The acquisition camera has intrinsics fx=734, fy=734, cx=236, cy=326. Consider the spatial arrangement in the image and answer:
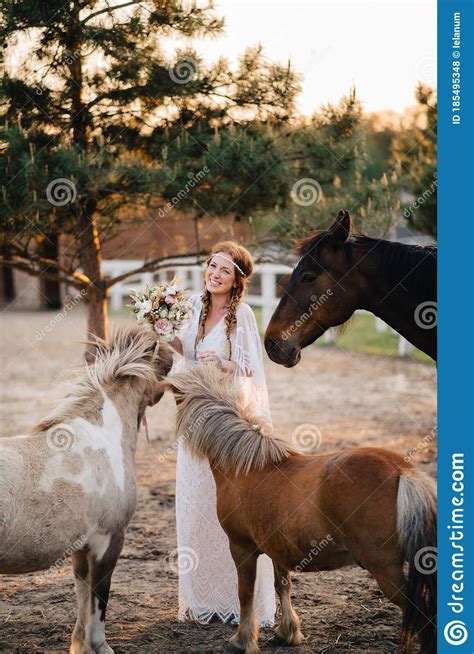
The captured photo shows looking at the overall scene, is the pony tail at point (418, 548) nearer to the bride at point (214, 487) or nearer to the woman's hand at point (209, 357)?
the bride at point (214, 487)

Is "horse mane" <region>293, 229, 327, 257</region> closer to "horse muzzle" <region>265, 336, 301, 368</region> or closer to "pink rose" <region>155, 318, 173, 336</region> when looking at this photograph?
"horse muzzle" <region>265, 336, 301, 368</region>

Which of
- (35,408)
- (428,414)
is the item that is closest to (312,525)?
(428,414)

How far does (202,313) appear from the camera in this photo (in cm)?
396

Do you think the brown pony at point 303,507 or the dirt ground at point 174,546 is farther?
the dirt ground at point 174,546

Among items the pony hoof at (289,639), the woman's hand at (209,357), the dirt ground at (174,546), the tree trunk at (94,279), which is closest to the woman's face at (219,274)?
the woman's hand at (209,357)

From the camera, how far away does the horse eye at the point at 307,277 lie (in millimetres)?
3547

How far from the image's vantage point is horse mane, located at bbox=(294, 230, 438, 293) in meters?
3.50

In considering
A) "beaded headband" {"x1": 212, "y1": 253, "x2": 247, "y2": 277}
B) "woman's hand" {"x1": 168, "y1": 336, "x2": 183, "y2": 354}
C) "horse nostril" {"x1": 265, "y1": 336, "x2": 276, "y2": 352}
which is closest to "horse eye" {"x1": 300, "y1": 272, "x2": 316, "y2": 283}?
"horse nostril" {"x1": 265, "y1": 336, "x2": 276, "y2": 352}

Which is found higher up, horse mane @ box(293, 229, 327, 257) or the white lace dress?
horse mane @ box(293, 229, 327, 257)

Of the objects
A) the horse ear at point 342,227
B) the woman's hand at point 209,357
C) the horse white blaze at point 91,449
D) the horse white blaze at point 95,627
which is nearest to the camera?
the horse white blaze at point 91,449

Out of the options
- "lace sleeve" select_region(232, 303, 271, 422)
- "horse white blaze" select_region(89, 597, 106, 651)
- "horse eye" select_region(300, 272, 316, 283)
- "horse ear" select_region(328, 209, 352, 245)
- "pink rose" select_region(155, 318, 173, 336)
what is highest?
"horse ear" select_region(328, 209, 352, 245)

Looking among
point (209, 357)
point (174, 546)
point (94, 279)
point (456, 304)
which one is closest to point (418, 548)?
point (456, 304)

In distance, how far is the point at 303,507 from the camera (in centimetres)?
293

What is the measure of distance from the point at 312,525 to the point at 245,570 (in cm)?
61
